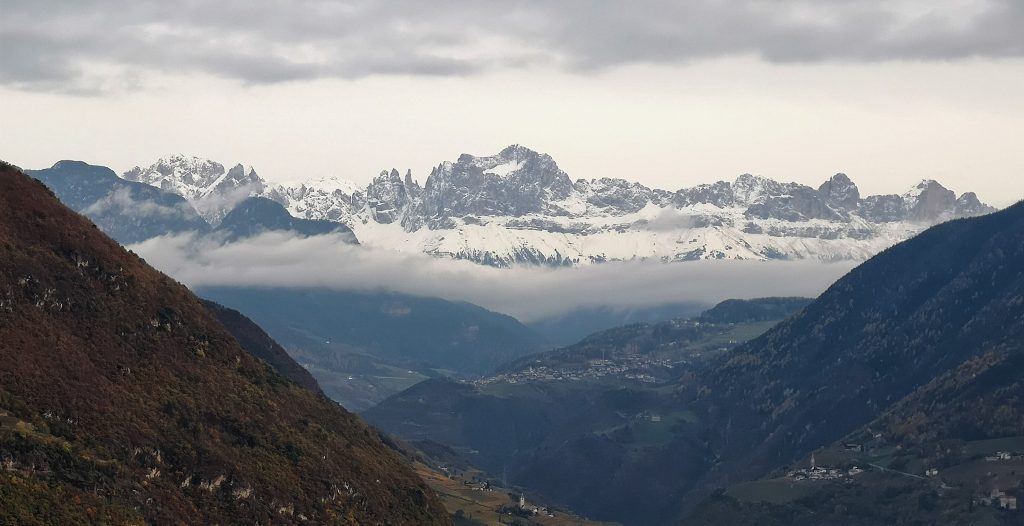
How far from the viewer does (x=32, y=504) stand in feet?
630

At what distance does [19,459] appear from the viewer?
200 m

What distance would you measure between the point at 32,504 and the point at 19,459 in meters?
9.73

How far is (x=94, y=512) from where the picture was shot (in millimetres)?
198625

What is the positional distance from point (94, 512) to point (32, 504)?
8.97 m

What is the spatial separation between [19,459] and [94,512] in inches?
467
